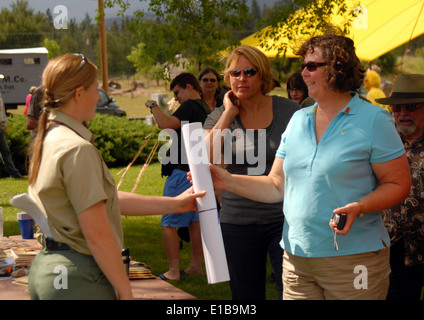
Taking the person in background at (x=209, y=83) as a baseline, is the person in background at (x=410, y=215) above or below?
below

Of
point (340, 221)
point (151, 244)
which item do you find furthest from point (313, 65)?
point (151, 244)

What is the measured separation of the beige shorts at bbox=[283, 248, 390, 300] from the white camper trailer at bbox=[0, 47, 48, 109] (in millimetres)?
25101

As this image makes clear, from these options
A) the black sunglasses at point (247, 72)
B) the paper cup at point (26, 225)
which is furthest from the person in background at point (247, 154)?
the paper cup at point (26, 225)

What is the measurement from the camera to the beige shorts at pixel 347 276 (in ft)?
8.95

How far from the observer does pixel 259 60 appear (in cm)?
381

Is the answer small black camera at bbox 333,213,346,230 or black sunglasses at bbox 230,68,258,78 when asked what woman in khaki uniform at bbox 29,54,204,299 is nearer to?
small black camera at bbox 333,213,346,230

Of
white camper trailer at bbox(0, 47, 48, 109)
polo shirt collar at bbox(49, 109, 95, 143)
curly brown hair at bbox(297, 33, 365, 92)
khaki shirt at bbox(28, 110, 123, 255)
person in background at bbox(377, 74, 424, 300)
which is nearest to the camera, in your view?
khaki shirt at bbox(28, 110, 123, 255)

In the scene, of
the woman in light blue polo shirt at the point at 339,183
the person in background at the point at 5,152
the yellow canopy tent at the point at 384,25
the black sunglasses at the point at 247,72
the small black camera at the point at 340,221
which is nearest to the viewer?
the small black camera at the point at 340,221

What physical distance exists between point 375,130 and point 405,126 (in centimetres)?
116

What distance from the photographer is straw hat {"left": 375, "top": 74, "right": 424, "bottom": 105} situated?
12.5ft

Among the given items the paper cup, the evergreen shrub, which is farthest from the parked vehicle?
the paper cup

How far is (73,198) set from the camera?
2260 mm

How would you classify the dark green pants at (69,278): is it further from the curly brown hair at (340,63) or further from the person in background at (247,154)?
the person in background at (247,154)

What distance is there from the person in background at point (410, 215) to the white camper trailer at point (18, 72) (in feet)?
80.0
